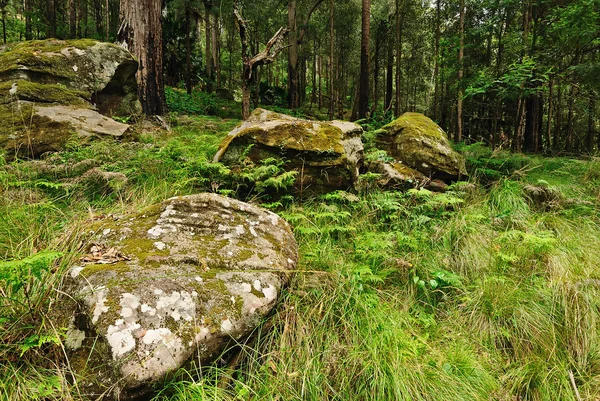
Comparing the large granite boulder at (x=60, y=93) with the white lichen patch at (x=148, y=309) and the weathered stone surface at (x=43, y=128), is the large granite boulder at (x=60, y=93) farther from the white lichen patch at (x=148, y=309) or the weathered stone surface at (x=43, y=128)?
the white lichen patch at (x=148, y=309)

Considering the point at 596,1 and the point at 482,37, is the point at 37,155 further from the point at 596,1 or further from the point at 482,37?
the point at 482,37

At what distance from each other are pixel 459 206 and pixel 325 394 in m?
3.47

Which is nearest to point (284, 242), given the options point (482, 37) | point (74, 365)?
point (74, 365)

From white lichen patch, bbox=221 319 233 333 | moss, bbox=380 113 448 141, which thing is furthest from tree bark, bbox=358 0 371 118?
white lichen patch, bbox=221 319 233 333

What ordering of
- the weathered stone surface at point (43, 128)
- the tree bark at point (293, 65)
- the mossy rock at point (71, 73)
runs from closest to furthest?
the weathered stone surface at point (43, 128) < the mossy rock at point (71, 73) < the tree bark at point (293, 65)

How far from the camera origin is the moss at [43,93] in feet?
13.9

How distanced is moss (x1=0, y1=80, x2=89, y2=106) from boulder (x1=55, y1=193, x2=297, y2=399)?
11.4ft

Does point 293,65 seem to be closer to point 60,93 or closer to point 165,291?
point 60,93

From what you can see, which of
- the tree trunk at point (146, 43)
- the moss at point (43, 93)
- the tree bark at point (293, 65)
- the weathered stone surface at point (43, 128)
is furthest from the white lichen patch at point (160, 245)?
the tree bark at point (293, 65)

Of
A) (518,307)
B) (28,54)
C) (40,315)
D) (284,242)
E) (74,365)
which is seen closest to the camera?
(74,365)

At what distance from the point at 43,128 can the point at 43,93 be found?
98 centimetres

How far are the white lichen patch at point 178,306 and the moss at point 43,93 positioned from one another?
444 cm

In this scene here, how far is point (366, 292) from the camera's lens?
8.20 ft

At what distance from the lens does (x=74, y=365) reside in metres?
1.49
